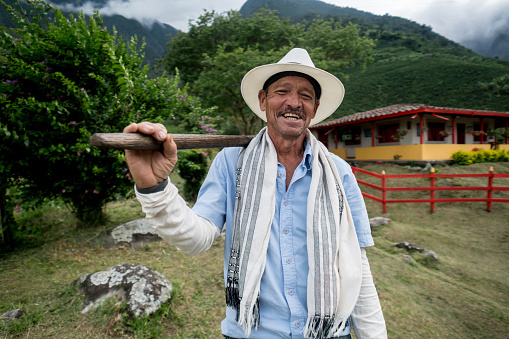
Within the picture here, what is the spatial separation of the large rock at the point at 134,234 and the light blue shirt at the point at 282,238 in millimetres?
3728

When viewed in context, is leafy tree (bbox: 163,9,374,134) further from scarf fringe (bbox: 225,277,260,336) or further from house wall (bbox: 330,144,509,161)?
scarf fringe (bbox: 225,277,260,336)

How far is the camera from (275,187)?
150cm

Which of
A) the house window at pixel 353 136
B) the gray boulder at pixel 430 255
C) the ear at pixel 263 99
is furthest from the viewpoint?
the house window at pixel 353 136

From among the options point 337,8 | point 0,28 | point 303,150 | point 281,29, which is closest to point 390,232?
point 303,150

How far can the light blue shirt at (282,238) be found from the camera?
4.43ft

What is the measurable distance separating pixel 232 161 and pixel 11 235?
4990 millimetres

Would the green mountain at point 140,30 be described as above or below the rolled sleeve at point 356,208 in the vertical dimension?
above

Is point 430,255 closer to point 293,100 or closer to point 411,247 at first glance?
point 411,247

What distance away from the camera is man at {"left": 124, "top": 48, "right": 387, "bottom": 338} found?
1326 mm

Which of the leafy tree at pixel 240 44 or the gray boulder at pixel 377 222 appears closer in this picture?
the gray boulder at pixel 377 222

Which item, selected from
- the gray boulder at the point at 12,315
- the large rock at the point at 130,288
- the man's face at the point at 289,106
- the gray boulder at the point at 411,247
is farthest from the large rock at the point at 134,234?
the gray boulder at the point at 411,247

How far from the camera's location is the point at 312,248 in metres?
1.38

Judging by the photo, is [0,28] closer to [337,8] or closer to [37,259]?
[37,259]

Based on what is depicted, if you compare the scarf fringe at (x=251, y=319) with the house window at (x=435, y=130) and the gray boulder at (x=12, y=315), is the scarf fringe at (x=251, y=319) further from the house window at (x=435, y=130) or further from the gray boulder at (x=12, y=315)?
the house window at (x=435, y=130)
